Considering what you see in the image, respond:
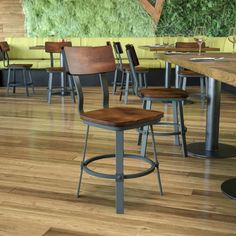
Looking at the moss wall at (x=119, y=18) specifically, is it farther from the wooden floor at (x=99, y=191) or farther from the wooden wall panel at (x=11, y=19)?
the wooden floor at (x=99, y=191)

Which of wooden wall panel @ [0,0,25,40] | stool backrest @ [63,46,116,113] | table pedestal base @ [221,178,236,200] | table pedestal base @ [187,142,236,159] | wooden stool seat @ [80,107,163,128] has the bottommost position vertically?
table pedestal base @ [221,178,236,200]

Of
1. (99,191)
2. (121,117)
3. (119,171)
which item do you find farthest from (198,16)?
(119,171)

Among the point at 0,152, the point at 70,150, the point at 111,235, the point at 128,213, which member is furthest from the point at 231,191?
the point at 0,152

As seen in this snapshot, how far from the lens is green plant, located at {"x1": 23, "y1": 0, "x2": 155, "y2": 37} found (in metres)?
8.44

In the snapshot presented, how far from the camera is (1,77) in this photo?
781 centimetres

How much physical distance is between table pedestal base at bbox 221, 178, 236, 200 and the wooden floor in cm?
3

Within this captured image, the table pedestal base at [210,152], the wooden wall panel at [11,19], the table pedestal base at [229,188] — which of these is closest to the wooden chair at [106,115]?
the table pedestal base at [229,188]

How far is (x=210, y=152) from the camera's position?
3.33 meters

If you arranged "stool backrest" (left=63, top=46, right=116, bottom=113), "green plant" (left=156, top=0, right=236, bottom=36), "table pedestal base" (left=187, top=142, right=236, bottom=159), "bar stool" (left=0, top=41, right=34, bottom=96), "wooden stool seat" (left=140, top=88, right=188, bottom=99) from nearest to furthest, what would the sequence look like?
1. "stool backrest" (left=63, top=46, right=116, bottom=113)
2. "wooden stool seat" (left=140, top=88, right=188, bottom=99)
3. "table pedestal base" (left=187, top=142, right=236, bottom=159)
4. "bar stool" (left=0, top=41, right=34, bottom=96)
5. "green plant" (left=156, top=0, right=236, bottom=36)

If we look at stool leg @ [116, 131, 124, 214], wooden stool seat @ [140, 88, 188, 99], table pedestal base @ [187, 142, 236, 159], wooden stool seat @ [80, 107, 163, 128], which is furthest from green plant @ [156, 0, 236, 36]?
stool leg @ [116, 131, 124, 214]

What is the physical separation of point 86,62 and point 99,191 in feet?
2.71

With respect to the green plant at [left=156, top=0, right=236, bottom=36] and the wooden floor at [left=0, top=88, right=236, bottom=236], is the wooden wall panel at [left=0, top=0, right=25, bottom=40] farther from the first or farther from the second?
the wooden floor at [left=0, top=88, right=236, bottom=236]

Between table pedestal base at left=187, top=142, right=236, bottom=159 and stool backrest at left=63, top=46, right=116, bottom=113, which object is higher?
stool backrest at left=63, top=46, right=116, bottom=113

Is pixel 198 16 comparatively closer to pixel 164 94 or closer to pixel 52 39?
pixel 52 39
